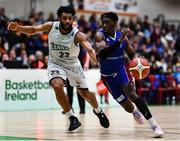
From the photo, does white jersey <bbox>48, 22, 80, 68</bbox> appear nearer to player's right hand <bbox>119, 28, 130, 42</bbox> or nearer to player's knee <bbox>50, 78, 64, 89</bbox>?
player's knee <bbox>50, 78, 64, 89</bbox>

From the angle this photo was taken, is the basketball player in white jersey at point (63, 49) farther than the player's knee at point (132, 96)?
Yes

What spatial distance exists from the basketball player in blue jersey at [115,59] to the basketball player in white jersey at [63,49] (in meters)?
0.33

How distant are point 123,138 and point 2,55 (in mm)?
10590

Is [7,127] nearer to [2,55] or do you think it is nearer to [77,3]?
[2,55]

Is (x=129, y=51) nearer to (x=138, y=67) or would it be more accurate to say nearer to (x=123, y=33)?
(x=138, y=67)

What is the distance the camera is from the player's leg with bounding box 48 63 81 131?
945 cm

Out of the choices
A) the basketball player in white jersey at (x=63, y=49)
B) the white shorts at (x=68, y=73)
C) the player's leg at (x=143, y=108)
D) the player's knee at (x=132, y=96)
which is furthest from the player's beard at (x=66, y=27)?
the player's knee at (x=132, y=96)

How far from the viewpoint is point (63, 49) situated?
31.6ft

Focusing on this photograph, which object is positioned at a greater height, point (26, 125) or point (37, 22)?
point (37, 22)

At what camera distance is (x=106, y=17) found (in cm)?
912

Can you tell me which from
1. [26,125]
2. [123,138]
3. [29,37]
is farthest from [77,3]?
[123,138]

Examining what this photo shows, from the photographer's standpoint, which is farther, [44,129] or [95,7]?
[95,7]

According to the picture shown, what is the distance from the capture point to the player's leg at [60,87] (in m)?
9.45

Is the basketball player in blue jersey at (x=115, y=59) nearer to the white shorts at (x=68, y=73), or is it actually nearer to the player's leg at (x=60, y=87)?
the white shorts at (x=68, y=73)
